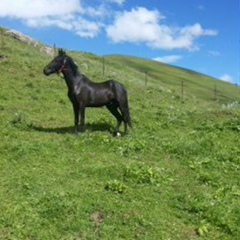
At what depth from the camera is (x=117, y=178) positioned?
14617mm

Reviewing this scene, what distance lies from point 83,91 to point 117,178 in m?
6.25

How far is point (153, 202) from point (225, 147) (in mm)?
6971

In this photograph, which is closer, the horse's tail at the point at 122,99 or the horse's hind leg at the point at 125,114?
the horse's tail at the point at 122,99

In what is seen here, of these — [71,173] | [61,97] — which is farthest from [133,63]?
[71,173]

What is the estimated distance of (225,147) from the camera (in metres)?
19.5

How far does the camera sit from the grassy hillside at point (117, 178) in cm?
1198

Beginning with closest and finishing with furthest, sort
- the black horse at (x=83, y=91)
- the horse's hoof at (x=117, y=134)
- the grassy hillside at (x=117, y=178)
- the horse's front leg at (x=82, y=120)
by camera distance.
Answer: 1. the grassy hillside at (x=117, y=178)
2. the horse's front leg at (x=82, y=120)
3. the black horse at (x=83, y=91)
4. the horse's hoof at (x=117, y=134)

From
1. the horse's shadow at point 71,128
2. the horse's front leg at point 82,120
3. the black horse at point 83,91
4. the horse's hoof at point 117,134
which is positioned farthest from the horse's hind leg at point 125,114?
the horse's front leg at point 82,120

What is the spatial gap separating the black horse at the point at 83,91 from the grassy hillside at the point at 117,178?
101cm

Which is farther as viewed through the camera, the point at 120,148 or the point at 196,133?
the point at 196,133

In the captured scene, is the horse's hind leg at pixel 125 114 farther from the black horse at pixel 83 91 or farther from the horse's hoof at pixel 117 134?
the horse's hoof at pixel 117 134

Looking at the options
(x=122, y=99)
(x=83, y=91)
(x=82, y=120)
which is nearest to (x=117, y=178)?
(x=82, y=120)

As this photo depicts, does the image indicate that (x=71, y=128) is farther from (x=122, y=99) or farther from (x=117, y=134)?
(x=122, y=99)

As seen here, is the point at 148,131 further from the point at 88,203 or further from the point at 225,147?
the point at 88,203
